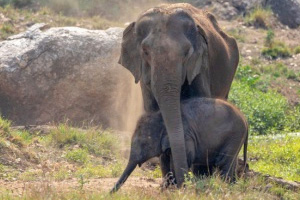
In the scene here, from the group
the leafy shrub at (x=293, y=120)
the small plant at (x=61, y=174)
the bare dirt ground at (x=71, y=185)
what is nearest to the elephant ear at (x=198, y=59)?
Result: the bare dirt ground at (x=71, y=185)

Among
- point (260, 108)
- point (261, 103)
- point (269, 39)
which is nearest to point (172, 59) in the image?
point (260, 108)

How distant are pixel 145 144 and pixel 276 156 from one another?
439 centimetres

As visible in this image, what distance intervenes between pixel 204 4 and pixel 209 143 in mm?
14428

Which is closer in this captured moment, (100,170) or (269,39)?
(100,170)

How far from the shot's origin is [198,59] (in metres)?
10.3

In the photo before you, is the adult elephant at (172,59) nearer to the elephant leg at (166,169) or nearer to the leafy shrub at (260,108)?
the elephant leg at (166,169)

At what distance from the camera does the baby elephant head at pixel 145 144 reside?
953 centimetres

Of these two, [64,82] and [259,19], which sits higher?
[64,82]

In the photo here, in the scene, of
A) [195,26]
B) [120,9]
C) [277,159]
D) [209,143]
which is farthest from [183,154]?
[120,9]

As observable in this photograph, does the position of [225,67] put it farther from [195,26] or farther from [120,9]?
[120,9]

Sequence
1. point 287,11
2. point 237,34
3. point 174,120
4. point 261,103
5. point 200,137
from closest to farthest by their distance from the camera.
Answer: point 174,120, point 200,137, point 261,103, point 237,34, point 287,11

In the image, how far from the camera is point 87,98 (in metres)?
16.0

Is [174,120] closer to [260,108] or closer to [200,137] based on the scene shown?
[200,137]

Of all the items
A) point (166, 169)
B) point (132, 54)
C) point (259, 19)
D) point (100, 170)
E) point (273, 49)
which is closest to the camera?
point (166, 169)
